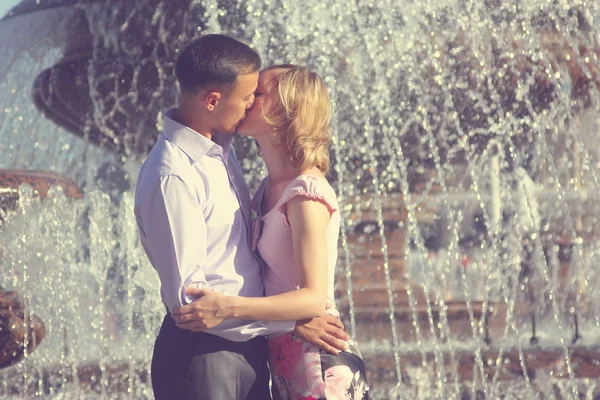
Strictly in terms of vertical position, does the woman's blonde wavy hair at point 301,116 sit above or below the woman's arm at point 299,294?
above

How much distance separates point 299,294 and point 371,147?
14.1ft

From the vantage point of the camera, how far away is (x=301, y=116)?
90.0 inches

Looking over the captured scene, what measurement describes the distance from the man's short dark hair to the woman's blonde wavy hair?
100 millimetres

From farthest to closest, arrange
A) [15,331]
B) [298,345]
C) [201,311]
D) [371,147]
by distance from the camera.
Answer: [371,147]
[15,331]
[298,345]
[201,311]

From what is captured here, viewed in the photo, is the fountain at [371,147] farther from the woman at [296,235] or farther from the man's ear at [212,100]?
the man's ear at [212,100]

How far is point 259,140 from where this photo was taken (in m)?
2.40

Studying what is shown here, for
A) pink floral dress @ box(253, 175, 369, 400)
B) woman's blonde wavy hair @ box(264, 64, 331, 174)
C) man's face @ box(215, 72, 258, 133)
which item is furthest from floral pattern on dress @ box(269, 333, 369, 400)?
man's face @ box(215, 72, 258, 133)

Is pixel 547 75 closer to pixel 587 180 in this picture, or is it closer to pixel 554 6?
pixel 554 6

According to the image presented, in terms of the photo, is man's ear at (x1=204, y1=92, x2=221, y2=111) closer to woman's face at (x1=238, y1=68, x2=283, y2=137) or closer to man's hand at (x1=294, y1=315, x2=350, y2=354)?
woman's face at (x1=238, y1=68, x2=283, y2=137)

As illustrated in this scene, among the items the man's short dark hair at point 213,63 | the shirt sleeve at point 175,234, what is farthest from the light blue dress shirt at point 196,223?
the man's short dark hair at point 213,63

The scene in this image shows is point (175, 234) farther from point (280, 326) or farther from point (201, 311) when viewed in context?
point (280, 326)

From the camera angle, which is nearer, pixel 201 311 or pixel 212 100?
pixel 201 311

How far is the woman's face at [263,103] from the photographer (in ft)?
7.64

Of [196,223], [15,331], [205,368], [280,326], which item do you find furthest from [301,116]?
[15,331]
